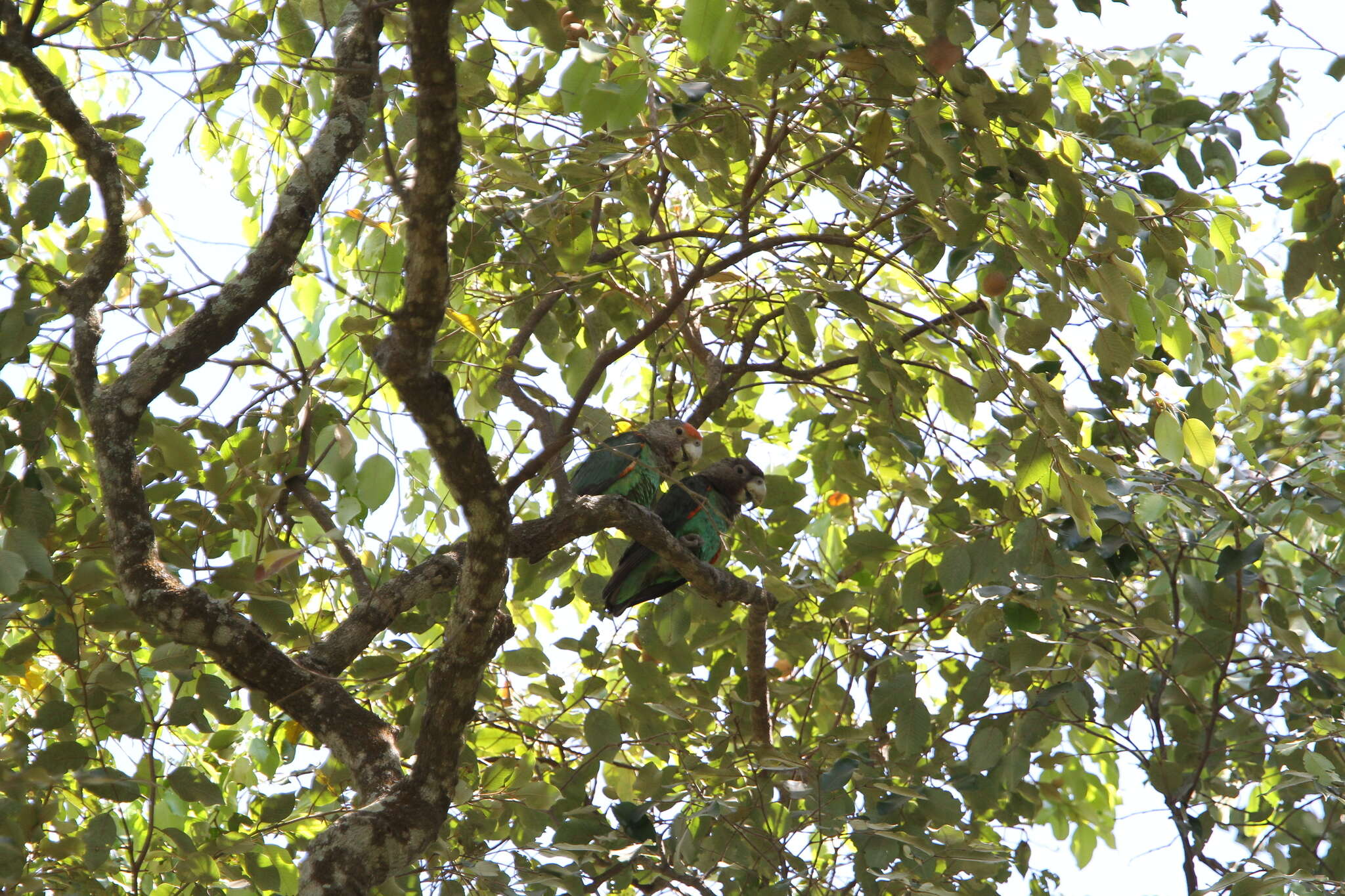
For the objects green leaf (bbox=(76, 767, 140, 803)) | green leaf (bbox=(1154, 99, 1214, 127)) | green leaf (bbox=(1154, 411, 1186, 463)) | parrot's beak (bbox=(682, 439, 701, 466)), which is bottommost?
green leaf (bbox=(76, 767, 140, 803))

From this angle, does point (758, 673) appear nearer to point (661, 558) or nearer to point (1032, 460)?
point (661, 558)

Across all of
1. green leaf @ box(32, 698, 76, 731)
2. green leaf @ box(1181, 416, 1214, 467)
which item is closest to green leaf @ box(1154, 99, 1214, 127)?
green leaf @ box(1181, 416, 1214, 467)

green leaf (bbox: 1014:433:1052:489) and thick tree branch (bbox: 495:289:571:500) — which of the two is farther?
thick tree branch (bbox: 495:289:571:500)

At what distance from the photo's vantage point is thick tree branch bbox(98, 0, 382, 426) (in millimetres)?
2439

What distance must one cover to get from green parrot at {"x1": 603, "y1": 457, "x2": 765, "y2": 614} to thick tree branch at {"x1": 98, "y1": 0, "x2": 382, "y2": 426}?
155 centimetres

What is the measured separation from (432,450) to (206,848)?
1.44m

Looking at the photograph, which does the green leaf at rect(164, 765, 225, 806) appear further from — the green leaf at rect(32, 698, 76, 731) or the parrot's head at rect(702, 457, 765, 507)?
the parrot's head at rect(702, 457, 765, 507)

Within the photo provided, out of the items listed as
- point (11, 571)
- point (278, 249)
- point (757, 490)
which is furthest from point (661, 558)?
point (11, 571)

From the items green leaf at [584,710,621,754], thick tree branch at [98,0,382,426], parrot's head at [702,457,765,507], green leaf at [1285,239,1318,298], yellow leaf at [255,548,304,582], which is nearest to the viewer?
yellow leaf at [255,548,304,582]

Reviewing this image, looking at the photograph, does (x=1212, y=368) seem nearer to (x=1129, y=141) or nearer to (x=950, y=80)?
Answer: (x=1129, y=141)

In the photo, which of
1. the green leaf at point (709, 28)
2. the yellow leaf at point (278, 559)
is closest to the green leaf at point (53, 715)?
the yellow leaf at point (278, 559)

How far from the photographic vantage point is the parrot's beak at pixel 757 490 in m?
3.81

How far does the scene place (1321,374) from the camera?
13.0 feet

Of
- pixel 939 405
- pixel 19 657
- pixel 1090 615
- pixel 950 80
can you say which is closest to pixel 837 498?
pixel 939 405
